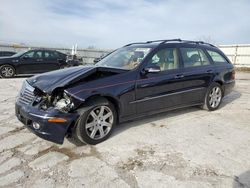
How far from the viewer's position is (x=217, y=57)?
6230mm

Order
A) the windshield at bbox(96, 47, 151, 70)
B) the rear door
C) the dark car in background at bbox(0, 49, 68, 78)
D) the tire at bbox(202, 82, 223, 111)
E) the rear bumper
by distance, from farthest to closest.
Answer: the dark car in background at bbox(0, 49, 68, 78), the tire at bbox(202, 82, 223, 111), the rear door, the windshield at bbox(96, 47, 151, 70), the rear bumper

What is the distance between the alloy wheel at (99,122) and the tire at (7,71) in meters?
9.39

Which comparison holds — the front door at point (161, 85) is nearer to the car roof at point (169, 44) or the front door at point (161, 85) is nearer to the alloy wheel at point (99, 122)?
the car roof at point (169, 44)

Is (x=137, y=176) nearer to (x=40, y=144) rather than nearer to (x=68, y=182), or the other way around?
(x=68, y=182)

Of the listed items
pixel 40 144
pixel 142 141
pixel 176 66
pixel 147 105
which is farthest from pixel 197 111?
pixel 40 144

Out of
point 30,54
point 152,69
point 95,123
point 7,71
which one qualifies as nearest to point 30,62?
point 30,54

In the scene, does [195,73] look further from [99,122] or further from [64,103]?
[64,103]

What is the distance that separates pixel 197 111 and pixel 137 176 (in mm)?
3304

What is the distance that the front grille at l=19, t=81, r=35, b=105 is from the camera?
3.77m

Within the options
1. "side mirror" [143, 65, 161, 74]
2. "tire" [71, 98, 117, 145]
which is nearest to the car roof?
"side mirror" [143, 65, 161, 74]

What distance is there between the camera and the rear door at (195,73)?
5.21 m

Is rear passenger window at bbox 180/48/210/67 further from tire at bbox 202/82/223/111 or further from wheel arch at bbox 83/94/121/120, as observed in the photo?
wheel arch at bbox 83/94/121/120

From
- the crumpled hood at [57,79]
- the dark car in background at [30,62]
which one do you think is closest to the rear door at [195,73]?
the crumpled hood at [57,79]

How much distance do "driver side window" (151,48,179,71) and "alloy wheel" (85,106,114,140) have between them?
133 cm
